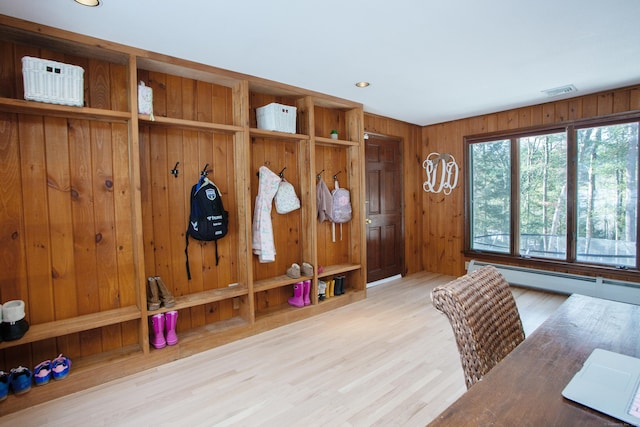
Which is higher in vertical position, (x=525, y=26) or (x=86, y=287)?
(x=525, y=26)

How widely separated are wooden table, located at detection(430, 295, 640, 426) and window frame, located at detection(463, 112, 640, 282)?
2.89 meters

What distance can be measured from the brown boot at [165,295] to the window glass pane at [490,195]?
13.2ft

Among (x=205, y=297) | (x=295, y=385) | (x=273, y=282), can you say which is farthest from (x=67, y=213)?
(x=295, y=385)

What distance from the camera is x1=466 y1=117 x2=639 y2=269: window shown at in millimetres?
3623

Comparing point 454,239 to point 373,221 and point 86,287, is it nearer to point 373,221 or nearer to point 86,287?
point 373,221

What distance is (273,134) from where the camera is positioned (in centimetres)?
318

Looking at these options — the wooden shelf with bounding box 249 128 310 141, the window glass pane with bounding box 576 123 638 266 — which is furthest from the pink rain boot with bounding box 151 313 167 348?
the window glass pane with bounding box 576 123 638 266

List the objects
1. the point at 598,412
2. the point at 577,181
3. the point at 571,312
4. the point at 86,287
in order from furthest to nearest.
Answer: the point at 577,181 < the point at 86,287 < the point at 571,312 < the point at 598,412

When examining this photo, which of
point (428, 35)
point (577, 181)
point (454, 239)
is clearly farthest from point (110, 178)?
point (577, 181)

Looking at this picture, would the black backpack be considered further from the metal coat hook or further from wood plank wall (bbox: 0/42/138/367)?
wood plank wall (bbox: 0/42/138/367)

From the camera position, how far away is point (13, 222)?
218 cm

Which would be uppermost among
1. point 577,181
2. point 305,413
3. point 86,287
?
point 577,181

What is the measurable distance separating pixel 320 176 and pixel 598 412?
333cm

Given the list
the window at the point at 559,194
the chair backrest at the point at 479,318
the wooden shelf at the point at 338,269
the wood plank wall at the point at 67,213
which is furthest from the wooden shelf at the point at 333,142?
the chair backrest at the point at 479,318
